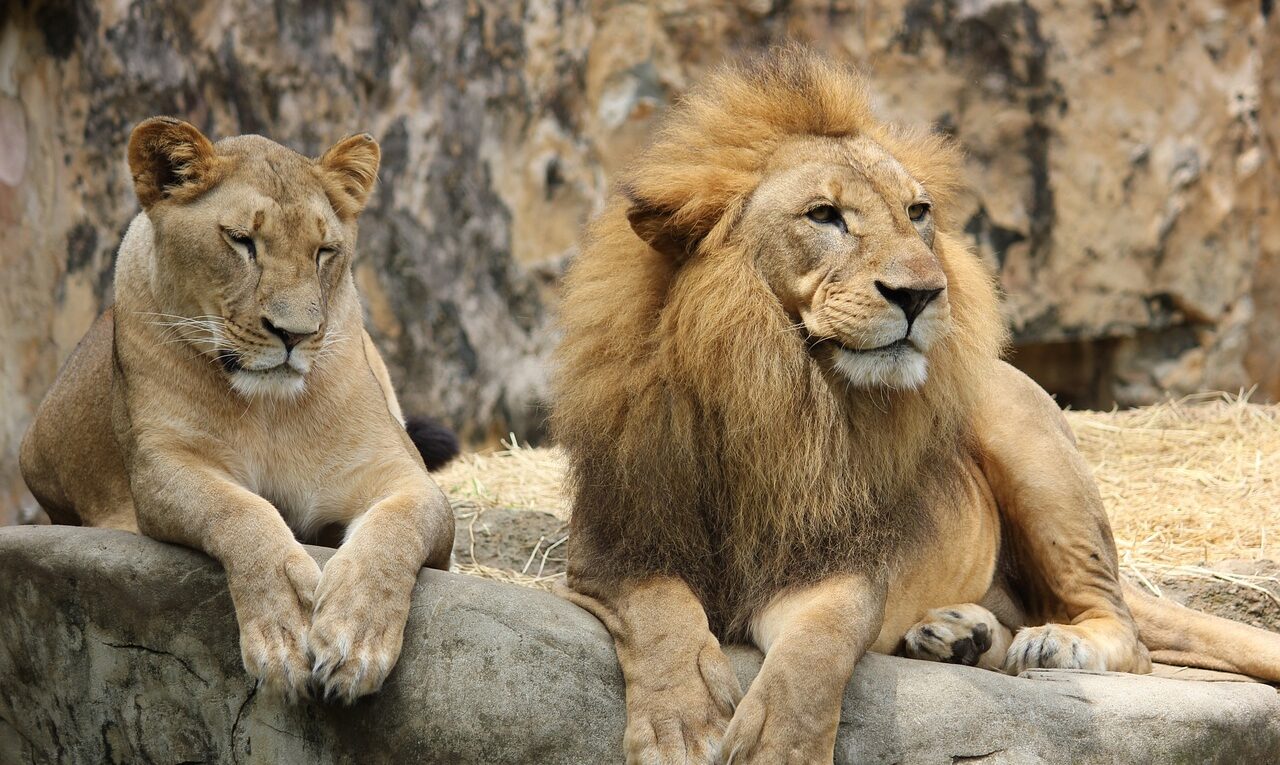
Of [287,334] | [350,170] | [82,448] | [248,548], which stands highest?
[350,170]

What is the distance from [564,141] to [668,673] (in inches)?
171

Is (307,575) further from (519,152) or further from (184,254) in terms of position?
(519,152)

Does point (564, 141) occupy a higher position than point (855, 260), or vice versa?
point (855, 260)

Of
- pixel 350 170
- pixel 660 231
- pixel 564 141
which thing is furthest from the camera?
pixel 564 141

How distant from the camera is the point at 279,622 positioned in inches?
112

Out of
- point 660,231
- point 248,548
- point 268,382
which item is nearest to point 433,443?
point 268,382

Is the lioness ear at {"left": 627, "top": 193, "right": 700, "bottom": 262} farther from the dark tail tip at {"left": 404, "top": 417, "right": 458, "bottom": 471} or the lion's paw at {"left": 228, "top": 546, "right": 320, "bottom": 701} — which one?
the dark tail tip at {"left": 404, "top": 417, "right": 458, "bottom": 471}

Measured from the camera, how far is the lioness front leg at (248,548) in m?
2.80

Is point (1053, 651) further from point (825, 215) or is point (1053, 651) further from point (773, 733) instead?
point (825, 215)

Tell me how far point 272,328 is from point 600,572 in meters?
0.87

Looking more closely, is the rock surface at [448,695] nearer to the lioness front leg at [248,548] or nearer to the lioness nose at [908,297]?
the lioness front leg at [248,548]

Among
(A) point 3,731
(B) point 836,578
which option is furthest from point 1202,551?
(A) point 3,731

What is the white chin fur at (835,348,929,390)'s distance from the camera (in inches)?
123

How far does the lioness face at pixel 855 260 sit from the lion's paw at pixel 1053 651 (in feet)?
2.69
